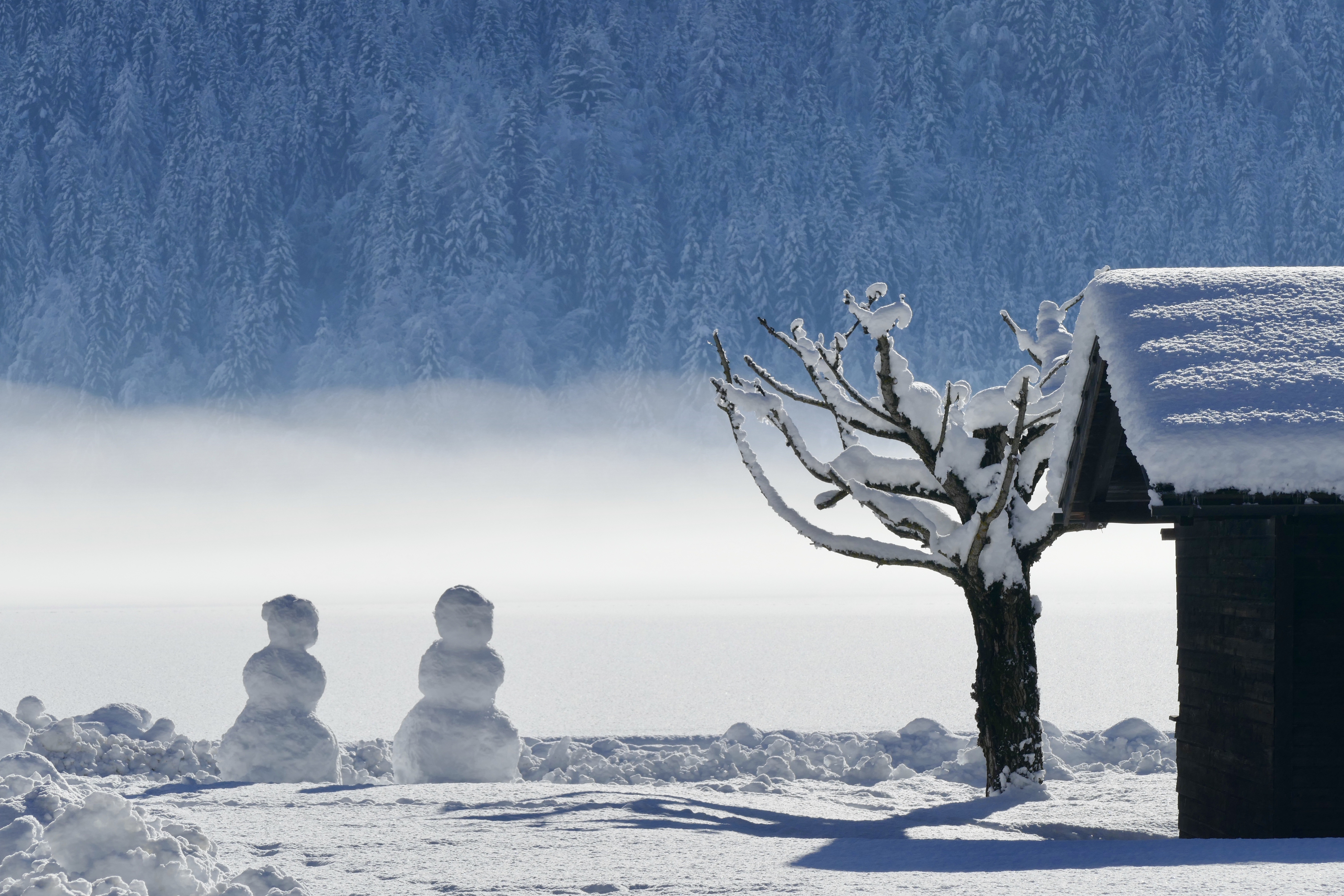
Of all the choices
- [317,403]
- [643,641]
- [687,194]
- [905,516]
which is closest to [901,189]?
[687,194]

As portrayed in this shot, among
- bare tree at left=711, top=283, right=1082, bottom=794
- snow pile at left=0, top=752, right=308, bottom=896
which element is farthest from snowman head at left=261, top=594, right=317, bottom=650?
snow pile at left=0, top=752, right=308, bottom=896

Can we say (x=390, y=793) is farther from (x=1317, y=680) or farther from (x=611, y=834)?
(x=1317, y=680)

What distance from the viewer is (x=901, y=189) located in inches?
4951

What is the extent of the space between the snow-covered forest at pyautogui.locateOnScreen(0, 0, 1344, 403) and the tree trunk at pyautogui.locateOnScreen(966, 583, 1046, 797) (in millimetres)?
101280

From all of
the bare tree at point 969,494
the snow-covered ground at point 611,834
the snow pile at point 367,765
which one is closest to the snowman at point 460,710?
the snow-covered ground at point 611,834

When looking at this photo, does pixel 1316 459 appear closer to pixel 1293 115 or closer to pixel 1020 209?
pixel 1020 209

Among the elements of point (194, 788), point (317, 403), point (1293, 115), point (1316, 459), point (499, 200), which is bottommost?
point (194, 788)

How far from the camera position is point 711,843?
947 centimetres

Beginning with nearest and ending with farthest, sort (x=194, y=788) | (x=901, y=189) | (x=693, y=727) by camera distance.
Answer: (x=194, y=788)
(x=693, y=727)
(x=901, y=189)

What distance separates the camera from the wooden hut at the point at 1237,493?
28.6 feet

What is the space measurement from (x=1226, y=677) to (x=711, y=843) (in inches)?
160

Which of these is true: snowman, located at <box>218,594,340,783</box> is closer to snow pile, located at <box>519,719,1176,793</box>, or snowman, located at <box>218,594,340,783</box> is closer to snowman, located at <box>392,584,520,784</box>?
snowman, located at <box>392,584,520,784</box>

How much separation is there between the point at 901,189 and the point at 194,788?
119510mm

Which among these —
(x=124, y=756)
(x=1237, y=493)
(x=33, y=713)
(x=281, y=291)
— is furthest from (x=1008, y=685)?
(x=281, y=291)
